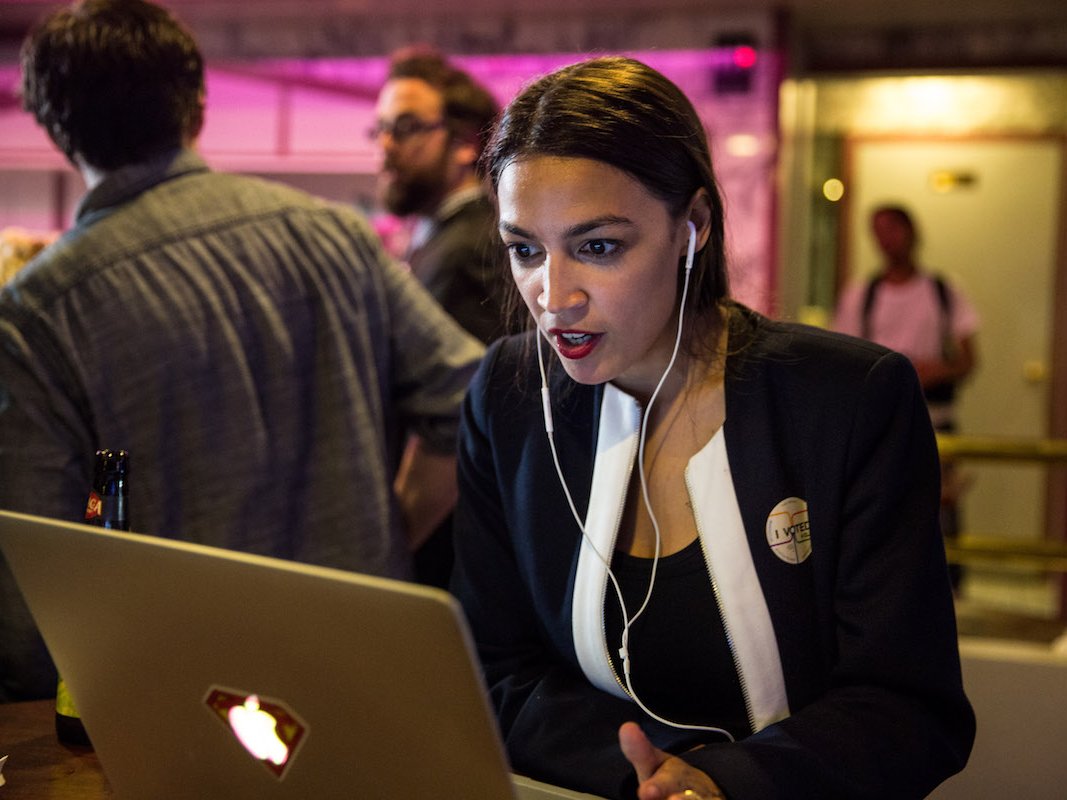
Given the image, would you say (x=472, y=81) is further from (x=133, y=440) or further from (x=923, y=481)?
(x=923, y=481)

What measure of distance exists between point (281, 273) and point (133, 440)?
0.34m

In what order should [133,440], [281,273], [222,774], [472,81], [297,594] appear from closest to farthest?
[297,594], [222,774], [133,440], [281,273], [472,81]

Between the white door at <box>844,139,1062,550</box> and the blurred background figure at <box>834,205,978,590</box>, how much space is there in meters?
0.89

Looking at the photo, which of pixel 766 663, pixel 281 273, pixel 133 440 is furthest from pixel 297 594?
pixel 281 273

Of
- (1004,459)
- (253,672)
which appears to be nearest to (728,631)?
(253,672)

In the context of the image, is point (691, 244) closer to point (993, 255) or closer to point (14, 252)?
point (14, 252)

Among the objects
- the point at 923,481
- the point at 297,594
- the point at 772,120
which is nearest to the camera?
the point at 297,594

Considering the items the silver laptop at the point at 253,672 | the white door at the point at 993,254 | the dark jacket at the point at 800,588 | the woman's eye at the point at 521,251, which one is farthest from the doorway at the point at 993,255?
the silver laptop at the point at 253,672

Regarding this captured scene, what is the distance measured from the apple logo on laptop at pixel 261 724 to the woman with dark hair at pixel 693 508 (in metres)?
0.38

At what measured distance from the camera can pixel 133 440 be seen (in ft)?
5.29

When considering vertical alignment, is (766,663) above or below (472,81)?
below

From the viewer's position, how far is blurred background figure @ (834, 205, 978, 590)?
4824mm

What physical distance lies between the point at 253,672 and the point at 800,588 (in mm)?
595

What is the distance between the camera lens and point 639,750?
0.91 m
